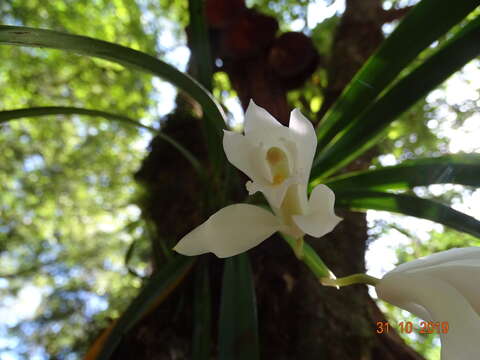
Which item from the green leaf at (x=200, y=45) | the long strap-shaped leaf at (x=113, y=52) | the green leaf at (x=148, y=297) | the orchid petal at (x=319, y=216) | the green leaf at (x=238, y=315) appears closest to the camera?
the orchid petal at (x=319, y=216)

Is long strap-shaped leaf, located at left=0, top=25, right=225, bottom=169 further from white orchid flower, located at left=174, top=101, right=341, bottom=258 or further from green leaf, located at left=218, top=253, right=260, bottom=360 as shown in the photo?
green leaf, located at left=218, top=253, right=260, bottom=360

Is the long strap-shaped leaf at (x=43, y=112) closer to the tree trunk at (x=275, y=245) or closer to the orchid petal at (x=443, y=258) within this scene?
the tree trunk at (x=275, y=245)

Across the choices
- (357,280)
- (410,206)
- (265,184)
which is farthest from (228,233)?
(410,206)

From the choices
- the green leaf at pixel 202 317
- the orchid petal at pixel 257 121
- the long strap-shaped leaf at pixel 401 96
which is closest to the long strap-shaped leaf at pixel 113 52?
the orchid petal at pixel 257 121

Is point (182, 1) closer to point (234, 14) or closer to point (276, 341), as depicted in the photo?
point (234, 14)

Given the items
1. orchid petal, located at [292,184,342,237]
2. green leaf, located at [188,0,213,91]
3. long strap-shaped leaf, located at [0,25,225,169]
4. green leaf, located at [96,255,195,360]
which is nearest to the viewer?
orchid petal, located at [292,184,342,237]

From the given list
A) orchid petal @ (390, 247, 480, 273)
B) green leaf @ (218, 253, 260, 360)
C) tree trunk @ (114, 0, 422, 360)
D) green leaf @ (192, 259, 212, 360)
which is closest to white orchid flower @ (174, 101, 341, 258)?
orchid petal @ (390, 247, 480, 273)

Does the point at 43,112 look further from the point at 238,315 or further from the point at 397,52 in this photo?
the point at 397,52

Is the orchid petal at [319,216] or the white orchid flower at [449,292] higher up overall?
the orchid petal at [319,216]
